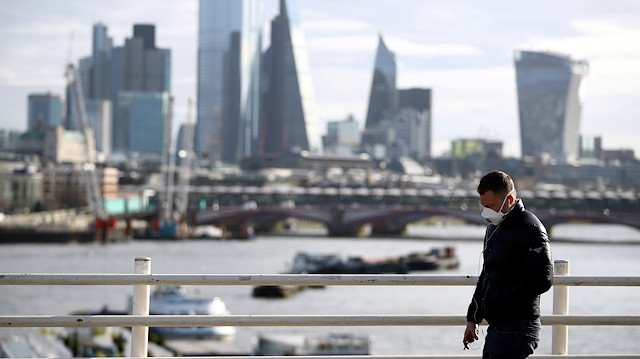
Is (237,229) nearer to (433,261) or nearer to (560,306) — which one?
(433,261)

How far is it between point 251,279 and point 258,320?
137 mm

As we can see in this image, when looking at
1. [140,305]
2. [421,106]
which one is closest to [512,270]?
[140,305]

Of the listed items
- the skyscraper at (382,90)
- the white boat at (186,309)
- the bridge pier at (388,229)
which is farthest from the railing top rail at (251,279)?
the skyscraper at (382,90)

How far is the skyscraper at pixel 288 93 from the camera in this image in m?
150

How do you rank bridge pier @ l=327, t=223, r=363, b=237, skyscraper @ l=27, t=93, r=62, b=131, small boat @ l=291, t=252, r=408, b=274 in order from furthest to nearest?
skyscraper @ l=27, t=93, r=62, b=131 < bridge pier @ l=327, t=223, r=363, b=237 < small boat @ l=291, t=252, r=408, b=274

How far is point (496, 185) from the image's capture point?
312cm

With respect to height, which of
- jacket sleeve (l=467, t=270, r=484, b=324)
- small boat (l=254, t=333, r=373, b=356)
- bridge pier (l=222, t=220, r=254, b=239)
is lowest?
bridge pier (l=222, t=220, r=254, b=239)

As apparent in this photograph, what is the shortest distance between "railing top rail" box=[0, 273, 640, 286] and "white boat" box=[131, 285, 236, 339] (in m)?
17.6

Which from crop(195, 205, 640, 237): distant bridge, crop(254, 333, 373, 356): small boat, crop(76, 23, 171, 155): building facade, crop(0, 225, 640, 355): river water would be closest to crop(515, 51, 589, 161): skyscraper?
crop(76, 23, 171, 155): building facade

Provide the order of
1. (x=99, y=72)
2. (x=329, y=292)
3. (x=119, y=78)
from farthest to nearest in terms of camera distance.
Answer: (x=99, y=72) < (x=119, y=78) < (x=329, y=292)

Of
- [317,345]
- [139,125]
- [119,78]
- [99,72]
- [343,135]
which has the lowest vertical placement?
[317,345]

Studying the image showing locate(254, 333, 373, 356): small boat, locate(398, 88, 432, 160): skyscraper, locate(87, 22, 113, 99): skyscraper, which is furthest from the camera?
locate(87, 22, 113, 99): skyscraper

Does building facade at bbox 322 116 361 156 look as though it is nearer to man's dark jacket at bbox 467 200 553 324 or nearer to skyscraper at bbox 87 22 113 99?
skyscraper at bbox 87 22 113 99

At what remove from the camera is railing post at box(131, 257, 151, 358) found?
370 cm
